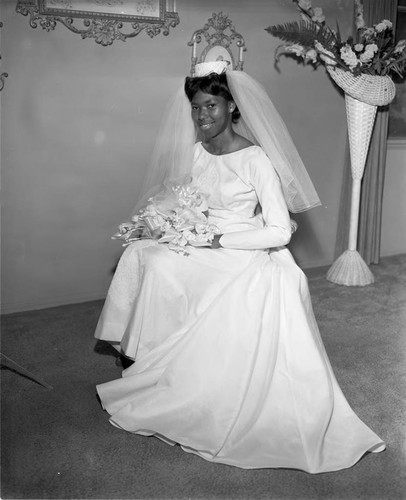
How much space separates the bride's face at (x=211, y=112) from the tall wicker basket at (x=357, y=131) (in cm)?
184

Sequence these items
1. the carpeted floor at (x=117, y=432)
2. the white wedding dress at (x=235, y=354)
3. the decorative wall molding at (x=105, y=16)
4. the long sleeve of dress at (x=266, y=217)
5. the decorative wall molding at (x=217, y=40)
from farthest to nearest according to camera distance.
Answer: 1. the decorative wall molding at (x=217, y=40)
2. the decorative wall molding at (x=105, y=16)
3. the long sleeve of dress at (x=266, y=217)
4. the white wedding dress at (x=235, y=354)
5. the carpeted floor at (x=117, y=432)

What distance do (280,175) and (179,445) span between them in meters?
1.32

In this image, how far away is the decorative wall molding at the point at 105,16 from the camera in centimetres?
349

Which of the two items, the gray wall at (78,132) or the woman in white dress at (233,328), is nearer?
the woman in white dress at (233,328)

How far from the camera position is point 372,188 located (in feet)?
15.8

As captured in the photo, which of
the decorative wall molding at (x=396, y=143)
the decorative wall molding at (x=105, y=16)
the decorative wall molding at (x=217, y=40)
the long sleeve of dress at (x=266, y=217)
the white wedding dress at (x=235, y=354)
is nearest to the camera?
the white wedding dress at (x=235, y=354)

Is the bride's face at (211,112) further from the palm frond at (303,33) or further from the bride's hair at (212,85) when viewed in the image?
the palm frond at (303,33)

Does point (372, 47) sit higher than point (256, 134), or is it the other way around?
point (372, 47)

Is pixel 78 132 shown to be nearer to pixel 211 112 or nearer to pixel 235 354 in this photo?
pixel 211 112

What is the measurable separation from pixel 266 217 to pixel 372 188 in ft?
8.26

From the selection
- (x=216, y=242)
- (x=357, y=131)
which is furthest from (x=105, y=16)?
(x=357, y=131)

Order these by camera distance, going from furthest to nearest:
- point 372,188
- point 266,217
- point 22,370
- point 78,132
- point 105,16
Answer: point 372,188
point 78,132
point 105,16
point 22,370
point 266,217

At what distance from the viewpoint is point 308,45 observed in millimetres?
4320

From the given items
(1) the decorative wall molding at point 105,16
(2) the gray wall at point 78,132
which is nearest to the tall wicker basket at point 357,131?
(2) the gray wall at point 78,132
